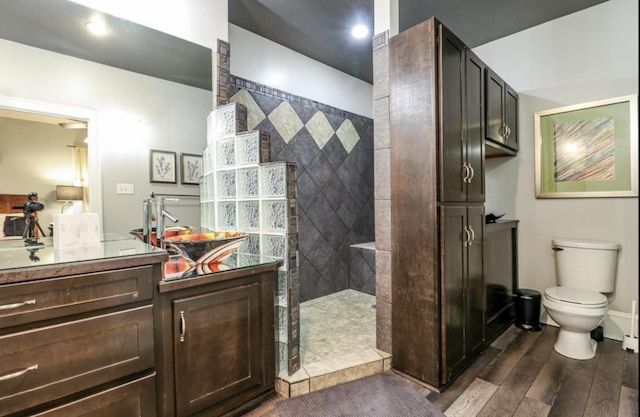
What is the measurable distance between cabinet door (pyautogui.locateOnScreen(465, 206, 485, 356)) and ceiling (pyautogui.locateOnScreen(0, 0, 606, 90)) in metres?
1.67

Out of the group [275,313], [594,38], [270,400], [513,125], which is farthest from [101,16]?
[594,38]

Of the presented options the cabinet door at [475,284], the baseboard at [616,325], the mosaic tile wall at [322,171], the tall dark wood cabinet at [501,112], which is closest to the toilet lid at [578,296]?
the baseboard at [616,325]

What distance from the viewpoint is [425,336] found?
1.79 metres

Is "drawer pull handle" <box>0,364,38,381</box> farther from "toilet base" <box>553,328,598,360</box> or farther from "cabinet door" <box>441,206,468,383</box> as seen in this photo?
"toilet base" <box>553,328,598,360</box>

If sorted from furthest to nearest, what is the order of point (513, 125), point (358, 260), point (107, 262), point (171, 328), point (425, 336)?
point (358, 260)
point (513, 125)
point (425, 336)
point (171, 328)
point (107, 262)

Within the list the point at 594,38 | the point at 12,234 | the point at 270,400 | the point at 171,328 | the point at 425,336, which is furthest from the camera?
the point at 594,38

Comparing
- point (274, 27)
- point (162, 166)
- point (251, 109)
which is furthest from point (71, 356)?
point (274, 27)

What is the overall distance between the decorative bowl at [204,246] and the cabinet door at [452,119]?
1.22 m

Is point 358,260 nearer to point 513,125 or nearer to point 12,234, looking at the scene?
point 513,125

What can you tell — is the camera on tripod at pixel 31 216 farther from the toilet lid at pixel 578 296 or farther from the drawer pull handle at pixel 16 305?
the toilet lid at pixel 578 296

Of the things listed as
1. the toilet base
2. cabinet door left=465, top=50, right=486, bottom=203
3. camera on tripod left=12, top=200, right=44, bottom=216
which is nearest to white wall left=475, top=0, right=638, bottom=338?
the toilet base

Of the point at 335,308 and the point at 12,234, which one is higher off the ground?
the point at 12,234

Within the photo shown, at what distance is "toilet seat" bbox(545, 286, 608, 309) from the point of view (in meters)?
2.07

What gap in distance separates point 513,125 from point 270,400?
2951 millimetres
